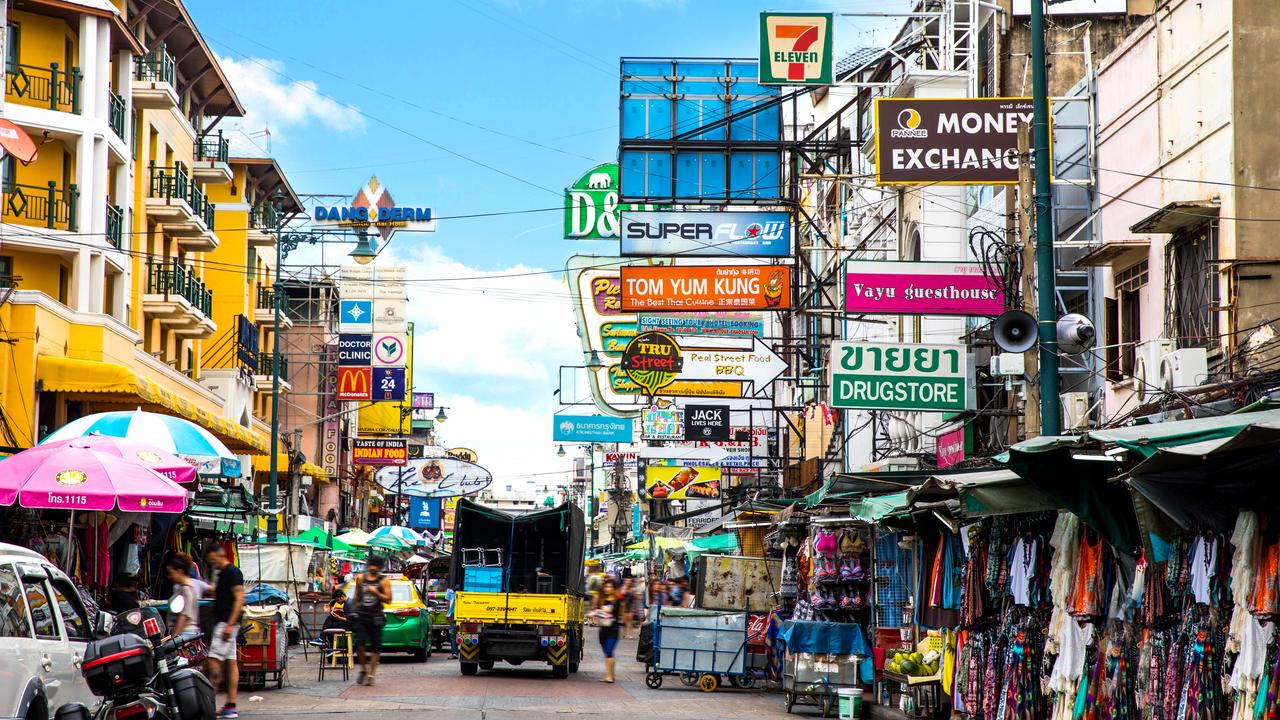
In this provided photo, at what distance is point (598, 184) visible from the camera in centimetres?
4141

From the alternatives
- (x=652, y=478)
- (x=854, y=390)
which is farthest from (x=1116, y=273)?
(x=652, y=478)

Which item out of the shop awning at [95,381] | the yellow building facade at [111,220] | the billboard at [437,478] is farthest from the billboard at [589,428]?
the shop awning at [95,381]

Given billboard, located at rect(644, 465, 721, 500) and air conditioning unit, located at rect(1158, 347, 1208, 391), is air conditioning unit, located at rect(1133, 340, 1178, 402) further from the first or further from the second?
billboard, located at rect(644, 465, 721, 500)

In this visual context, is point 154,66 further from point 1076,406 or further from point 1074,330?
point 1074,330

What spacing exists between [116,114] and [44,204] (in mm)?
4469

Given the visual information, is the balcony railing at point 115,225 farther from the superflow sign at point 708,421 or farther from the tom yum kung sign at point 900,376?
the tom yum kung sign at point 900,376

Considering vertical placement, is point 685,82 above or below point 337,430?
above

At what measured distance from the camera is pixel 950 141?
72.7 feet

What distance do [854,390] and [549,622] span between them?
696cm

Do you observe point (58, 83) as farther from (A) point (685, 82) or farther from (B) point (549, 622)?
(B) point (549, 622)

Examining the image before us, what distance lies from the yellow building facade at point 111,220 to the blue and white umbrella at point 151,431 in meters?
2.57

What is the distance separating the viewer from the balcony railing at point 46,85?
117ft

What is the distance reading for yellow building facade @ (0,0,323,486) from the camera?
2984 centimetres

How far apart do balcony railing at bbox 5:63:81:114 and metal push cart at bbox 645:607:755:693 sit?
20717mm
